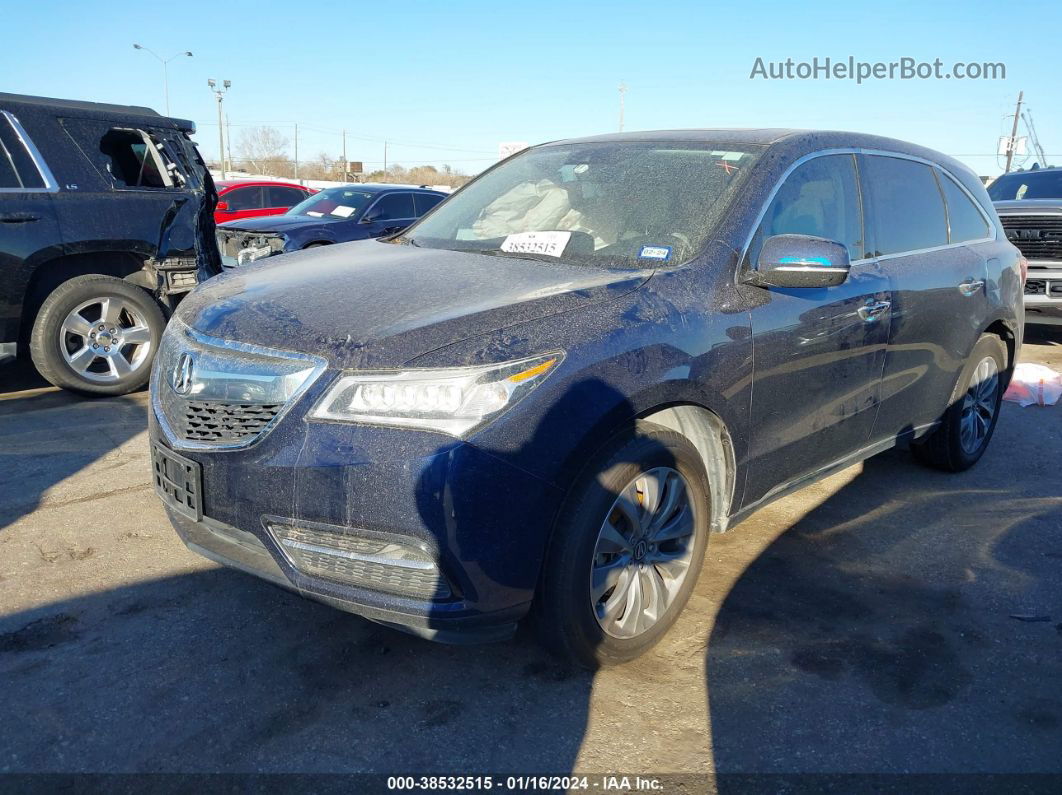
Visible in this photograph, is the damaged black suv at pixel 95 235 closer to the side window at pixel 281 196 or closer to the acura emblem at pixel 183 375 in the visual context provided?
the acura emblem at pixel 183 375

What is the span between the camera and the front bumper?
2352mm

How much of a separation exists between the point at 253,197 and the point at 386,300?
16.2 m

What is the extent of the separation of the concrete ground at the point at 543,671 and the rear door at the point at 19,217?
1.96 m

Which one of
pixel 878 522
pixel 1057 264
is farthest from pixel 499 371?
pixel 1057 264

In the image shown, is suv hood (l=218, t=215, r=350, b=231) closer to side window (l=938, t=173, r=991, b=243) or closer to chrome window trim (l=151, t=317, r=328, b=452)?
side window (l=938, t=173, r=991, b=243)

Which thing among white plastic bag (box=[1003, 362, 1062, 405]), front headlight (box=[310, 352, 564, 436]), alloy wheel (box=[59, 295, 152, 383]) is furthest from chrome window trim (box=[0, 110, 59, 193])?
white plastic bag (box=[1003, 362, 1062, 405])

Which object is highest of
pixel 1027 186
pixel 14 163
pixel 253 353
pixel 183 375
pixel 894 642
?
pixel 1027 186

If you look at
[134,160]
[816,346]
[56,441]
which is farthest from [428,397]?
[134,160]

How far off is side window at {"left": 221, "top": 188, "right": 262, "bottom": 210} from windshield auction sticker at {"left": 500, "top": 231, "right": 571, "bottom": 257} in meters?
14.9

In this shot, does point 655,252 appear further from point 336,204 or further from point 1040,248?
point 336,204

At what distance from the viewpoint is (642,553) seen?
2877mm

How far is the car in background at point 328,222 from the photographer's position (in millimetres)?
10625

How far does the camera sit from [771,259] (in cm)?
312

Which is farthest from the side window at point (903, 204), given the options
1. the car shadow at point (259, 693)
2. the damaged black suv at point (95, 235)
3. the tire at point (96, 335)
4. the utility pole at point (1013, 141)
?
the utility pole at point (1013, 141)
